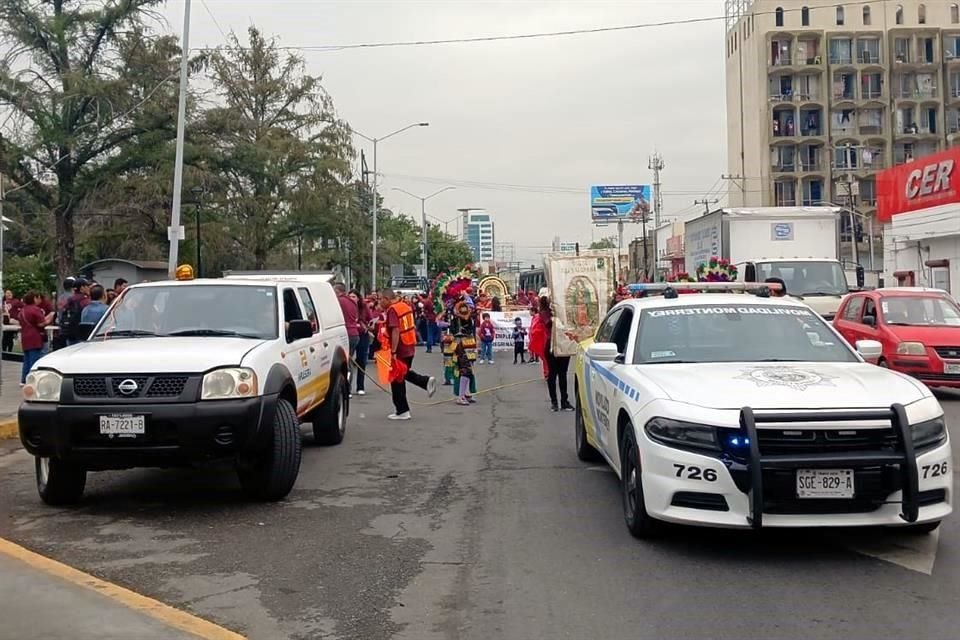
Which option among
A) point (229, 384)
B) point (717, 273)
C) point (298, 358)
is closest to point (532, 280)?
point (717, 273)

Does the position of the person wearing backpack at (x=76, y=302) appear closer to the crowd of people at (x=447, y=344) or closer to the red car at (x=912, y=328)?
the crowd of people at (x=447, y=344)

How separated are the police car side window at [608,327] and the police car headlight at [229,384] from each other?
10.5 ft

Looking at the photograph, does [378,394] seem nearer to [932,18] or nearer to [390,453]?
[390,453]

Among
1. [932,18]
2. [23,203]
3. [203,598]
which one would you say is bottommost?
[203,598]

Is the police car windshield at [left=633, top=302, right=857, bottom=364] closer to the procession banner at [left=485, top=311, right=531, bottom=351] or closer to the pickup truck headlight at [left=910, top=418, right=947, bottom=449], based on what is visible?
the pickup truck headlight at [left=910, top=418, right=947, bottom=449]

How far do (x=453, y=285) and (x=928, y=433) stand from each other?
499 inches

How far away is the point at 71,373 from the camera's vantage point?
7.67 metres

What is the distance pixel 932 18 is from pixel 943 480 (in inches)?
3189

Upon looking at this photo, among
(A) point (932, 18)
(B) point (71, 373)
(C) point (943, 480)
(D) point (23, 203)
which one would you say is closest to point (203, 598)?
(B) point (71, 373)

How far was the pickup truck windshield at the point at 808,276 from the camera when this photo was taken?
76.8ft

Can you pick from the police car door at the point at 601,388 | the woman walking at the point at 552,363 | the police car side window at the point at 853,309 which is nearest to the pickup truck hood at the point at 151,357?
the police car door at the point at 601,388

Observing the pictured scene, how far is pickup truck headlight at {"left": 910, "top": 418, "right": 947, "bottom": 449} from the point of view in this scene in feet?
20.3

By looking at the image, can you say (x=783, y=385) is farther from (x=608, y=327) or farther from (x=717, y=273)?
(x=717, y=273)

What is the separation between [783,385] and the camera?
646 cm
